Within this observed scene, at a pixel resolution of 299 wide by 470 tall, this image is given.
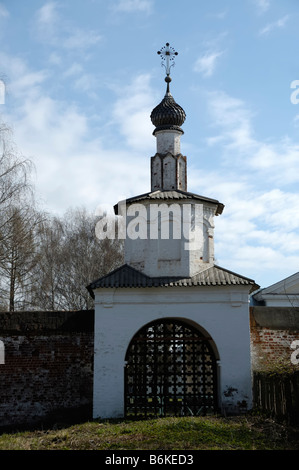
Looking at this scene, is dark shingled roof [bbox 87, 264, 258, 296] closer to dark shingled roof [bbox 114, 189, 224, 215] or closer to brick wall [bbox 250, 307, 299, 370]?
brick wall [bbox 250, 307, 299, 370]

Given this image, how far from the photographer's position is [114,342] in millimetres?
11805

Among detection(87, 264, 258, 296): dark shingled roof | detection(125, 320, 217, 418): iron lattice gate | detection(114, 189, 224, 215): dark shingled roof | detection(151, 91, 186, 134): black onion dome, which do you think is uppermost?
detection(151, 91, 186, 134): black onion dome

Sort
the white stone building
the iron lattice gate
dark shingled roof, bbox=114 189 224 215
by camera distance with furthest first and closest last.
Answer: dark shingled roof, bbox=114 189 224 215 < the iron lattice gate < the white stone building

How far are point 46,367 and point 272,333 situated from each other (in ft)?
18.0

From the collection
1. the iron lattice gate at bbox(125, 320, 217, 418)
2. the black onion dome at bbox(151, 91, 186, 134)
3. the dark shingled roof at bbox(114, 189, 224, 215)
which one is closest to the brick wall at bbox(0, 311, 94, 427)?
the iron lattice gate at bbox(125, 320, 217, 418)

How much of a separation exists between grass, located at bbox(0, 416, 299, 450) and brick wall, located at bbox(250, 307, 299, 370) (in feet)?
8.28

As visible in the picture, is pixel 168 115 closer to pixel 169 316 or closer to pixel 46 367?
pixel 169 316

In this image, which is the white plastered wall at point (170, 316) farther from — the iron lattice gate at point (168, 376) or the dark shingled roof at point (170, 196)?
the dark shingled roof at point (170, 196)

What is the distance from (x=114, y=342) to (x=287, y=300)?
27.4ft

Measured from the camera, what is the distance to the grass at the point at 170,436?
8.23m

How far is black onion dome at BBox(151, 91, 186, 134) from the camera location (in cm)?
1427
